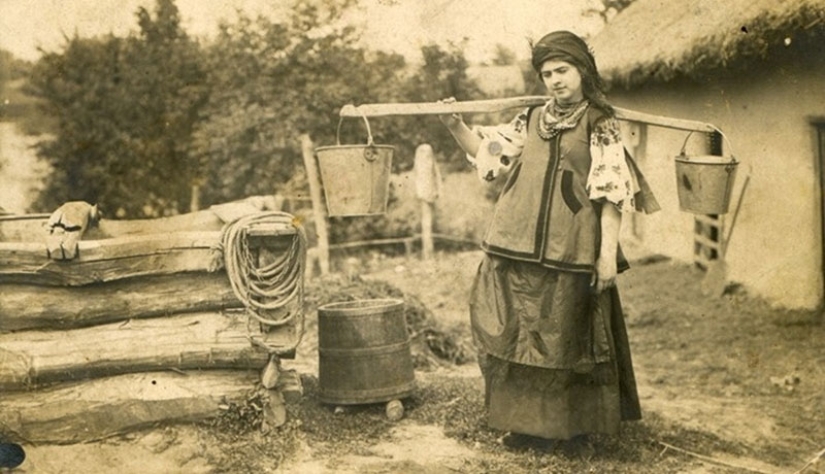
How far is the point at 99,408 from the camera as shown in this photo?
4.22 m

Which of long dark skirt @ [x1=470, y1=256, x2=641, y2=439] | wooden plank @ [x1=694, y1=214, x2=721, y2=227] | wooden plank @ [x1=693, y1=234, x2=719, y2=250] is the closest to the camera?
long dark skirt @ [x1=470, y1=256, x2=641, y2=439]

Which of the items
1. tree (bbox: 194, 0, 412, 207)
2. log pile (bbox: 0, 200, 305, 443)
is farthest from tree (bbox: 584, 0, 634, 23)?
log pile (bbox: 0, 200, 305, 443)

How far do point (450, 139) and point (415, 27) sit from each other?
1.81m

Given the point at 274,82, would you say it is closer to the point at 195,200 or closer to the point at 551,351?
the point at 195,200

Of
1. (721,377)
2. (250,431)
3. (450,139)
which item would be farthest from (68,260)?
(721,377)

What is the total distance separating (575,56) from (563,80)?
125 mm

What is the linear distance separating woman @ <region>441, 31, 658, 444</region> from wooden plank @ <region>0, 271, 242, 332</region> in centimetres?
146

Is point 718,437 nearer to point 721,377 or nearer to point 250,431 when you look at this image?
point 721,377

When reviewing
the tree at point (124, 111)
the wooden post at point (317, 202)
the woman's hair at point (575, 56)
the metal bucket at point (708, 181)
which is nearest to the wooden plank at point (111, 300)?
the tree at point (124, 111)

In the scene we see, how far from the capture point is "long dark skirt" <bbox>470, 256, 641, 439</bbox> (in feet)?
13.0

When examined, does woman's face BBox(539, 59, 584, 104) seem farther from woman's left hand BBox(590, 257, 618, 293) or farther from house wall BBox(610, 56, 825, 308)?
house wall BBox(610, 56, 825, 308)

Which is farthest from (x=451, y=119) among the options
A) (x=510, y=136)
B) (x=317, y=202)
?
(x=317, y=202)

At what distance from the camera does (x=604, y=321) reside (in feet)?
13.0

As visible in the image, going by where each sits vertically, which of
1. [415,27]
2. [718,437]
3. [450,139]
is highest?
[415,27]
